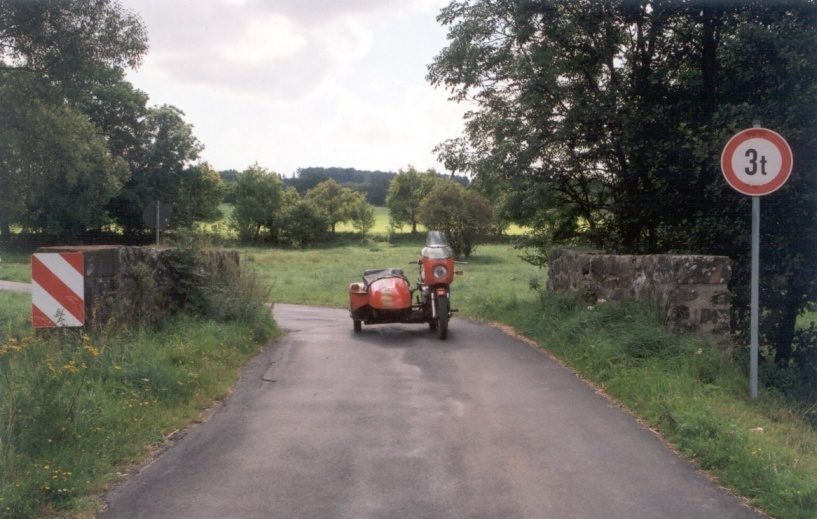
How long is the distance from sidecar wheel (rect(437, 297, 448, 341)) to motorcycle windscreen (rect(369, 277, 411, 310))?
0.67 metres

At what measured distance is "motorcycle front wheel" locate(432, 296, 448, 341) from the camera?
44.0 feet

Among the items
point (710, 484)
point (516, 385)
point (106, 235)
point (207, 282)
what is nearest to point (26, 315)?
point (207, 282)

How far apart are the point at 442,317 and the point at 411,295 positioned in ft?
2.93

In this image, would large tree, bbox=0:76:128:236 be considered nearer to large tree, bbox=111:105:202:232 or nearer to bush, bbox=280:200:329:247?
large tree, bbox=111:105:202:232

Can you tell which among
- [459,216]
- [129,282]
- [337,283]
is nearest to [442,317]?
[129,282]

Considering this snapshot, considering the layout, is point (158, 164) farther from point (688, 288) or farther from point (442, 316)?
point (688, 288)

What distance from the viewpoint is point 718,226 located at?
41.2ft

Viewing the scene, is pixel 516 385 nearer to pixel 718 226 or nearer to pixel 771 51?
pixel 718 226

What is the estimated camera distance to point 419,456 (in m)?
6.09

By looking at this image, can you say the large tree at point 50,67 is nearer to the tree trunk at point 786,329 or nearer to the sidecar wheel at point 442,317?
the sidecar wheel at point 442,317

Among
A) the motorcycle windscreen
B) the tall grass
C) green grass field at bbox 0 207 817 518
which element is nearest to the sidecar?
the motorcycle windscreen

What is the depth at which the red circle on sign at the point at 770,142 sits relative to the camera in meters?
8.02

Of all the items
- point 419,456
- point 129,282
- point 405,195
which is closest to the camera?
point 419,456

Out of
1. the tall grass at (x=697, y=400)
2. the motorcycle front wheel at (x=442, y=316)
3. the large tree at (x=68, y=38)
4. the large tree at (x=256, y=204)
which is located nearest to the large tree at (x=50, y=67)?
the large tree at (x=68, y=38)
